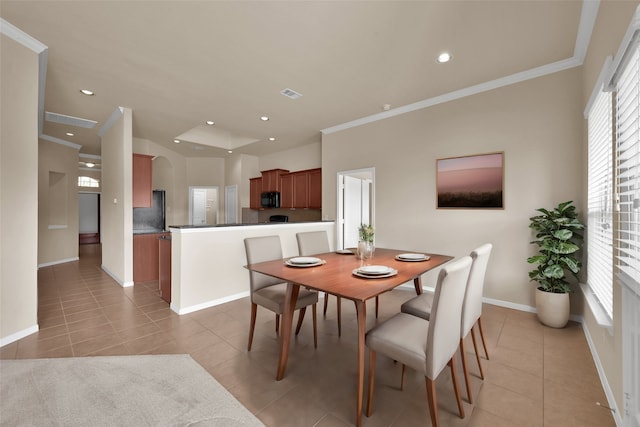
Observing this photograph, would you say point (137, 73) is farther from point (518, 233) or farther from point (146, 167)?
point (518, 233)

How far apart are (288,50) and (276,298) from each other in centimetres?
240

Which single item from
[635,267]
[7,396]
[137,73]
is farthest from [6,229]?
[635,267]

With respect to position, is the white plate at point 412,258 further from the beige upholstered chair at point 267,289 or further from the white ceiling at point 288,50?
the white ceiling at point 288,50

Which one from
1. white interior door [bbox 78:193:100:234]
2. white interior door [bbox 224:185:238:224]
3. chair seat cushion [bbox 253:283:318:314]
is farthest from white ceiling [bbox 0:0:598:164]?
white interior door [bbox 78:193:100:234]

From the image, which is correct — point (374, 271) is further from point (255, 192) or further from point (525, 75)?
point (255, 192)

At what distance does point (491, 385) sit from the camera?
189 cm

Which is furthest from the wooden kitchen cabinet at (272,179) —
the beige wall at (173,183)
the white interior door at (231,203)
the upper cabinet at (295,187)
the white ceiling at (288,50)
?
the beige wall at (173,183)

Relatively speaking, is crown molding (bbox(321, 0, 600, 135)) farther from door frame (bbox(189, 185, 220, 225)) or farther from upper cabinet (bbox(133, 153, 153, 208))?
door frame (bbox(189, 185, 220, 225))

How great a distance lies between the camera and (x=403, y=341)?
5.08ft

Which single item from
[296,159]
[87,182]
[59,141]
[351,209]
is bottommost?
[351,209]

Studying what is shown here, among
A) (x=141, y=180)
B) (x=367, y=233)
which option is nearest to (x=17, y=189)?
(x=141, y=180)

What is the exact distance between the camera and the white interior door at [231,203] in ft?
25.5

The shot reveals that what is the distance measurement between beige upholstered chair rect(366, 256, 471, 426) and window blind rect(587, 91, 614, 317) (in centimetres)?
120

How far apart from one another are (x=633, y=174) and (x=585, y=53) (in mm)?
2261
